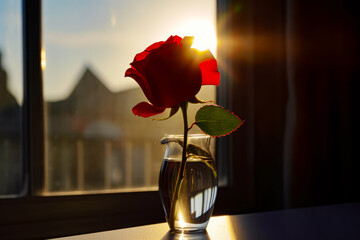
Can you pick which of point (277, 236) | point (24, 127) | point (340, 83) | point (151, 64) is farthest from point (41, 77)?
point (340, 83)

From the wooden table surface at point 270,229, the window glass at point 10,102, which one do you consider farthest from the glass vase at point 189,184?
the window glass at point 10,102

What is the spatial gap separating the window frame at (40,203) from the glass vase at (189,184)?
0.67m

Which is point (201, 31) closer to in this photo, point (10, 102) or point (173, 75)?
point (10, 102)

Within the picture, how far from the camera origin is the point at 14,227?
1072mm

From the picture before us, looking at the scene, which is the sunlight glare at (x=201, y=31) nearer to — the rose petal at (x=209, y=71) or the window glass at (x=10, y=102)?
the window glass at (x=10, y=102)

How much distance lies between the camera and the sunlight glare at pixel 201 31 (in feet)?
4.47

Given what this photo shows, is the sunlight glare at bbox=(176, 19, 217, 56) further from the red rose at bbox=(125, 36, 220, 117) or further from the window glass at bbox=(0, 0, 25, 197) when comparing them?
the red rose at bbox=(125, 36, 220, 117)

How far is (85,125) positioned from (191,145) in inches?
31.6

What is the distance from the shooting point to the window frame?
1.09 metres

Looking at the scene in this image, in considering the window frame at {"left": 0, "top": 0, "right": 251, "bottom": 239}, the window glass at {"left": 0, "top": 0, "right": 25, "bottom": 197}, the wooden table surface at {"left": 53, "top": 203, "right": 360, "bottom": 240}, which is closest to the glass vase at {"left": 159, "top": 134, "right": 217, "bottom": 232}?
the wooden table surface at {"left": 53, "top": 203, "right": 360, "bottom": 240}

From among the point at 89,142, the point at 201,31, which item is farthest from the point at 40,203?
the point at 201,31

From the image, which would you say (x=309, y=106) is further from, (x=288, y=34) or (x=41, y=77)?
(x=41, y=77)

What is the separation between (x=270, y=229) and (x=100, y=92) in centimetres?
82

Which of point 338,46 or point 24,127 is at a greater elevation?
point 338,46
